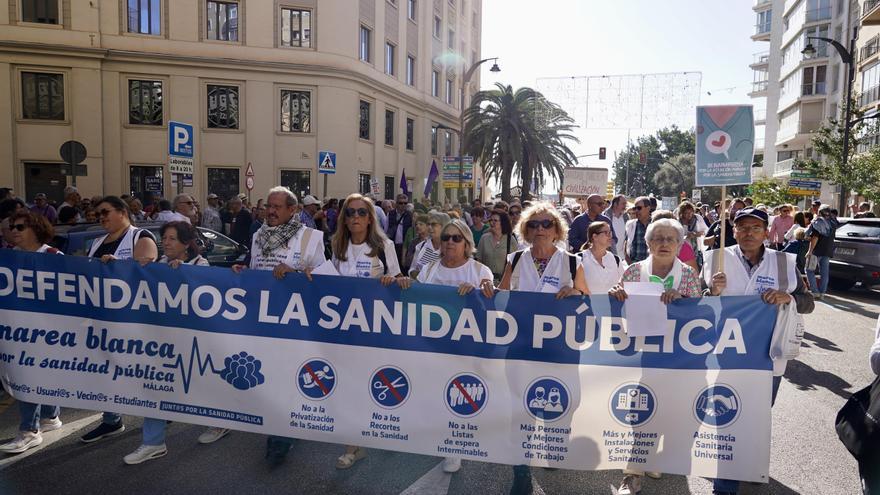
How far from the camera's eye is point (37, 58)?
23906mm

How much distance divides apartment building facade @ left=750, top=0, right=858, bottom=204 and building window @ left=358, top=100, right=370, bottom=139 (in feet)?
98.2

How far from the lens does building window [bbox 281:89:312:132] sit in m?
26.8

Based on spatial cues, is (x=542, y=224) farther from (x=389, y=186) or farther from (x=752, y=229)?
(x=389, y=186)

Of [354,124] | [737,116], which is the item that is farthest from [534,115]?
[737,116]

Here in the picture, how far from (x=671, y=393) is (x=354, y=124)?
25.6 meters

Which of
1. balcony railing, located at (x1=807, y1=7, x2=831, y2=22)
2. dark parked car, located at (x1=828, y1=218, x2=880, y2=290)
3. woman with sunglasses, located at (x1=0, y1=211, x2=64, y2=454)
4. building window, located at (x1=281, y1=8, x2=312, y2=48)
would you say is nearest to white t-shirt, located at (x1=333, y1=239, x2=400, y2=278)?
woman with sunglasses, located at (x1=0, y1=211, x2=64, y2=454)

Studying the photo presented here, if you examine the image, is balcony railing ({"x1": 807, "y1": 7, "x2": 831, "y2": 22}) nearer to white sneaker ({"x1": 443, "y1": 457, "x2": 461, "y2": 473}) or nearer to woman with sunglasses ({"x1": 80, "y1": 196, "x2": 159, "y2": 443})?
white sneaker ({"x1": 443, "y1": 457, "x2": 461, "y2": 473})

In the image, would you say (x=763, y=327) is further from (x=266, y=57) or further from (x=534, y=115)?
(x=534, y=115)

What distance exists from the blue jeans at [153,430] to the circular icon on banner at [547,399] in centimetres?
254

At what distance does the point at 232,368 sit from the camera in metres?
4.28

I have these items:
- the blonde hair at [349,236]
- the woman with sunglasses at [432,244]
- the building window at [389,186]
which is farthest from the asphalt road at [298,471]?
the building window at [389,186]

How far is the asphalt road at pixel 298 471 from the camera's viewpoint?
400 cm

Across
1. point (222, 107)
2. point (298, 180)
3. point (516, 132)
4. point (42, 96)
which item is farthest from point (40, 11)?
point (516, 132)

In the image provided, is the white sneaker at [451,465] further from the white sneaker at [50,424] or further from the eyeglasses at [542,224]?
the white sneaker at [50,424]
